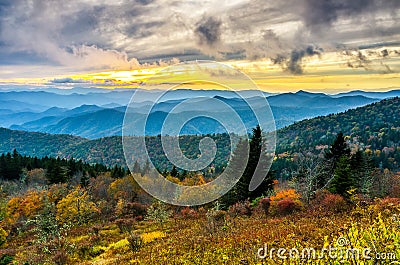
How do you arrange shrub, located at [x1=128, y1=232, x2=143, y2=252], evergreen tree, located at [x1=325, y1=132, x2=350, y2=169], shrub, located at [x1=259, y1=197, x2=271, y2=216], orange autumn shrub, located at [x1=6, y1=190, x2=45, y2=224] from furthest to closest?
orange autumn shrub, located at [x1=6, y1=190, x2=45, y2=224], evergreen tree, located at [x1=325, y1=132, x2=350, y2=169], shrub, located at [x1=259, y1=197, x2=271, y2=216], shrub, located at [x1=128, y1=232, x2=143, y2=252]

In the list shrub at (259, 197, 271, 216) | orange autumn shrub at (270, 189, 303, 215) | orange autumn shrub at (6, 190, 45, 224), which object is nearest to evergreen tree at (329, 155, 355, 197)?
orange autumn shrub at (270, 189, 303, 215)

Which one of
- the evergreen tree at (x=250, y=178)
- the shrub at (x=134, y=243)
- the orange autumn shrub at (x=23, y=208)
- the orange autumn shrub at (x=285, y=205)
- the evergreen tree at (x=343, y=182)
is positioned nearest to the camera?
the shrub at (x=134, y=243)

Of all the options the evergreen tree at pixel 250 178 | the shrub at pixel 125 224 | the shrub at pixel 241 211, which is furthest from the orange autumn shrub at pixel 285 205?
the shrub at pixel 125 224

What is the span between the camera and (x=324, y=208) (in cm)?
1711

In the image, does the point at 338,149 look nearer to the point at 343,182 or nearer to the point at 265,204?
the point at 343,182

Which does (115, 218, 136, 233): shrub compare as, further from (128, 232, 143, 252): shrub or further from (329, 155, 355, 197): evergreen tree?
(329, 155, 355, 197): evergreen tree

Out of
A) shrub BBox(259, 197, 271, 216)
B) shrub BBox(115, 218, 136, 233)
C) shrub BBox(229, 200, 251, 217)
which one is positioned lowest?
shrub BBox(115, 218, 136, 233)

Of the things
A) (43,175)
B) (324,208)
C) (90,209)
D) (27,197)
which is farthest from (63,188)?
(324,208)

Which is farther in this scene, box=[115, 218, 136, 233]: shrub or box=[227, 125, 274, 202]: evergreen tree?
box=[227, 125, 274, 202]: evergreen tree

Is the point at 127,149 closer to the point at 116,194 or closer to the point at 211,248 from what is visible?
the point at 211,248

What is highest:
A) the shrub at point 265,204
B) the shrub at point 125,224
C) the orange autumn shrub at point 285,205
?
the orange autumn shrub at point 285,205

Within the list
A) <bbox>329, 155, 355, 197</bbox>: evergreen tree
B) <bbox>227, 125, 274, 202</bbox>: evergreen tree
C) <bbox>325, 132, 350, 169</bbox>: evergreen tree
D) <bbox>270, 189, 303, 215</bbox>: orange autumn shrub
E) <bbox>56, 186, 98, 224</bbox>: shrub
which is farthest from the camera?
<bbox>56, 186, 98, 224</bbox>: shrub

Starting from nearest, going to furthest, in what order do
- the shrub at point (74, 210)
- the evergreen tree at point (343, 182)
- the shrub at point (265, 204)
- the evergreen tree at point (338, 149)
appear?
the evergreen tree at point (343, 182) → the shrub at point (265, 204) → the evergreen tree at point (338, 149) → the shrub at point (74, 210)

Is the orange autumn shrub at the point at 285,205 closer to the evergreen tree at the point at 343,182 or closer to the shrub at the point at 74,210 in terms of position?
the evergreen tree at the point at 343,182
